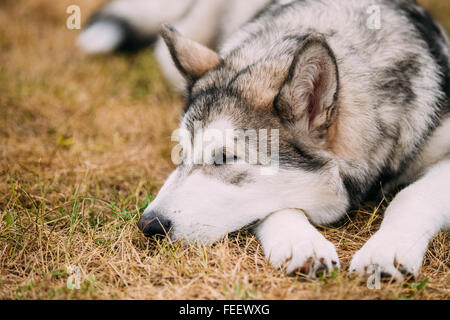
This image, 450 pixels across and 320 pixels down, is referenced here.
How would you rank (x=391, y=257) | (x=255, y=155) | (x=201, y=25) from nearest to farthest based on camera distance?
1. (x=391, y=257)
2. (x=255, y=155)
3. (x=201, y=25)

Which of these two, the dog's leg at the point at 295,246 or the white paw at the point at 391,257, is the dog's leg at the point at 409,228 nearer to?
the white paw at the point at 391,257

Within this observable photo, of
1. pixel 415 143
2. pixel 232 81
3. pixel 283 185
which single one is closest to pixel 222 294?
pixel 283 185

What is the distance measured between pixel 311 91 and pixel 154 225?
114 cm

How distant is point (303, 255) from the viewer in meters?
2.22

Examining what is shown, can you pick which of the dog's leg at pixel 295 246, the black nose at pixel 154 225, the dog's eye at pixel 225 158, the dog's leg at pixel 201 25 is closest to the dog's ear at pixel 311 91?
the dog's eye at pixel 225 158

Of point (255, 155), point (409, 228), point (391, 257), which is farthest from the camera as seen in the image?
point (255, 155)

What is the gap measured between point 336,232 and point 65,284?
160cm

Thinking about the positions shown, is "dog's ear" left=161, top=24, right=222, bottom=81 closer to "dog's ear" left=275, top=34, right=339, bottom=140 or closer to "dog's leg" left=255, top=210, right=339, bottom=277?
"dog's ear" left=275, top=34, right=339, bottom=140

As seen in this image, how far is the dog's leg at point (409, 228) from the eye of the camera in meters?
2.17

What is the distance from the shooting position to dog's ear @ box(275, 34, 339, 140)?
7.60 ft

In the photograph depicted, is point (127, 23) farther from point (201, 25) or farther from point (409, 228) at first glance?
point (409, 228)

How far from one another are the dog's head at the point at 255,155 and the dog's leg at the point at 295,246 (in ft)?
0.34

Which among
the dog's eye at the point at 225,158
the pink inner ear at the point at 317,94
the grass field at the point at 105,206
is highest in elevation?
the pink inner ear at the point at 317,94

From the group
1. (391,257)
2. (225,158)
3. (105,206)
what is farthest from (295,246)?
(105,206)
